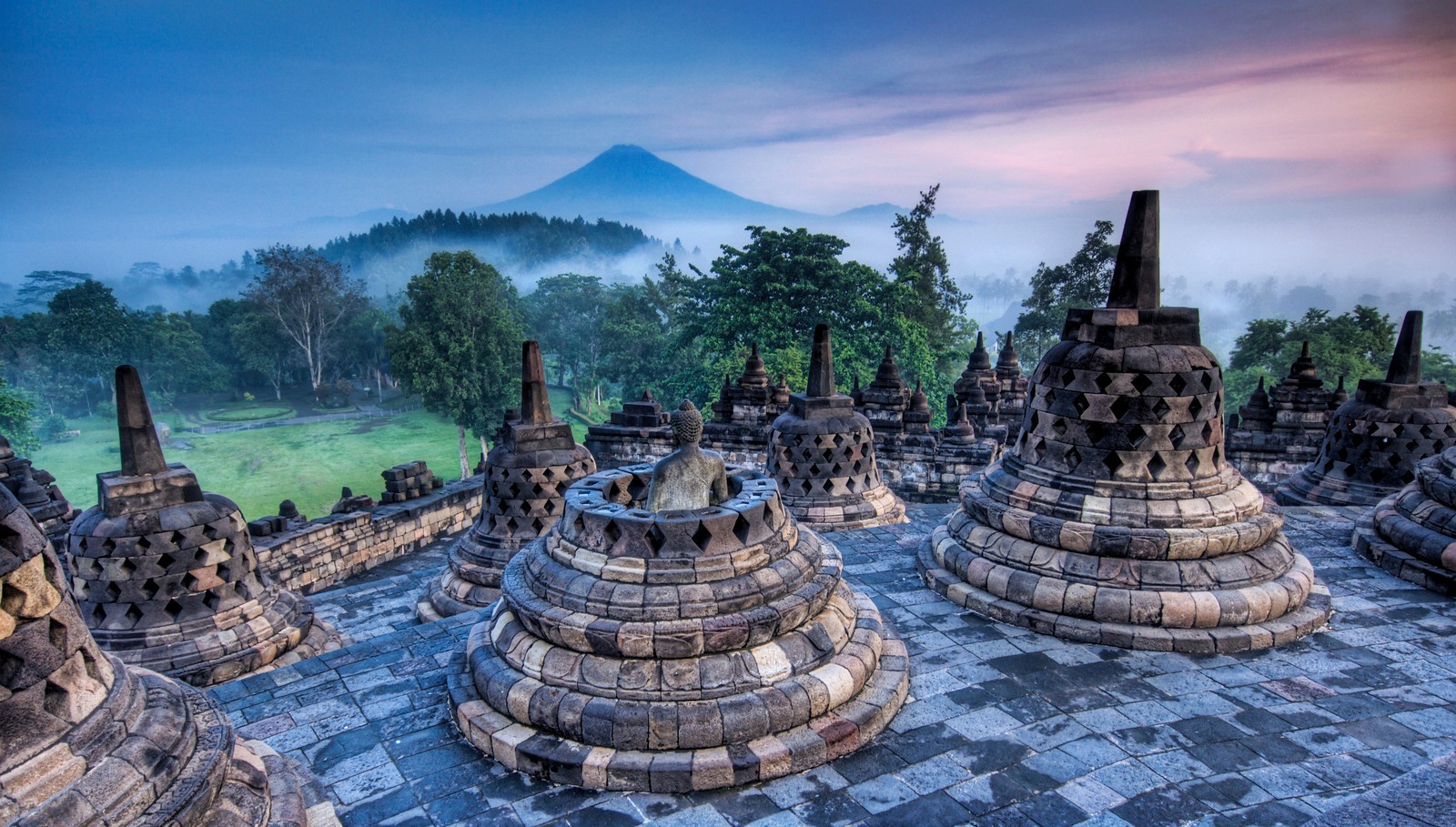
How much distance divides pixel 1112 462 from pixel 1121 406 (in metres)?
0.53

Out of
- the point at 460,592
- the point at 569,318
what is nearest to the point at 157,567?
the point at 460,592

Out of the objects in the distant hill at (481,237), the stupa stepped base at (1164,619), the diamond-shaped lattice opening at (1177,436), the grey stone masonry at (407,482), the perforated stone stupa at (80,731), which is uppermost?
the distant hill at (481,237)

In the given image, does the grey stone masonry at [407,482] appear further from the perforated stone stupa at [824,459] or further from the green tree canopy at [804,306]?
the green tree canopy at [804,306]

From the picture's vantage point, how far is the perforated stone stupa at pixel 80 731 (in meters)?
2.96

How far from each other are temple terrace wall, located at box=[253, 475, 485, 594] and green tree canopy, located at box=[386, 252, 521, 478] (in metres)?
16.9

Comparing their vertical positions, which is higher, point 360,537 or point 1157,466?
point 1157,466

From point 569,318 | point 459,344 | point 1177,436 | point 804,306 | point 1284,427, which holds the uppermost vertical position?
point 569,318

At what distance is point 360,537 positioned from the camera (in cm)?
1358

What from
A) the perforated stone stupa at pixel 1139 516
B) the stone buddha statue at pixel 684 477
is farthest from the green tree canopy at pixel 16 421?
the perforated stone stupa at pixel 1139 516

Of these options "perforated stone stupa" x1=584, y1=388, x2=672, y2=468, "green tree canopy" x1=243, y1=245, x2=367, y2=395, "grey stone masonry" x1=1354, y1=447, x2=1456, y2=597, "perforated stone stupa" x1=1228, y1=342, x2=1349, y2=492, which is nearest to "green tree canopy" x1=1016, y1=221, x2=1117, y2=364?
"perforated stone stupa" x1=1228, y1=342, x2=1349, y2=492

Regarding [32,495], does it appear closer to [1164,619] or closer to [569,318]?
[1164,619]

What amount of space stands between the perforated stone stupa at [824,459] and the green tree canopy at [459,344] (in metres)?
22.9

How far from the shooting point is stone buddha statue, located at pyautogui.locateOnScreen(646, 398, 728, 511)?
5355 millimetres

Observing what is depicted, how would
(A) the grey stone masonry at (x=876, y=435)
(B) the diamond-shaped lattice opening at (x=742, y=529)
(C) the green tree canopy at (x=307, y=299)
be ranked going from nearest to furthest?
(B) the diamond-shaped lattice opening at (x=742, y=529) < (A) the grey stone masonry at (x=876, y=435) < (C) the green tree canopy at (x=307, y=299)
